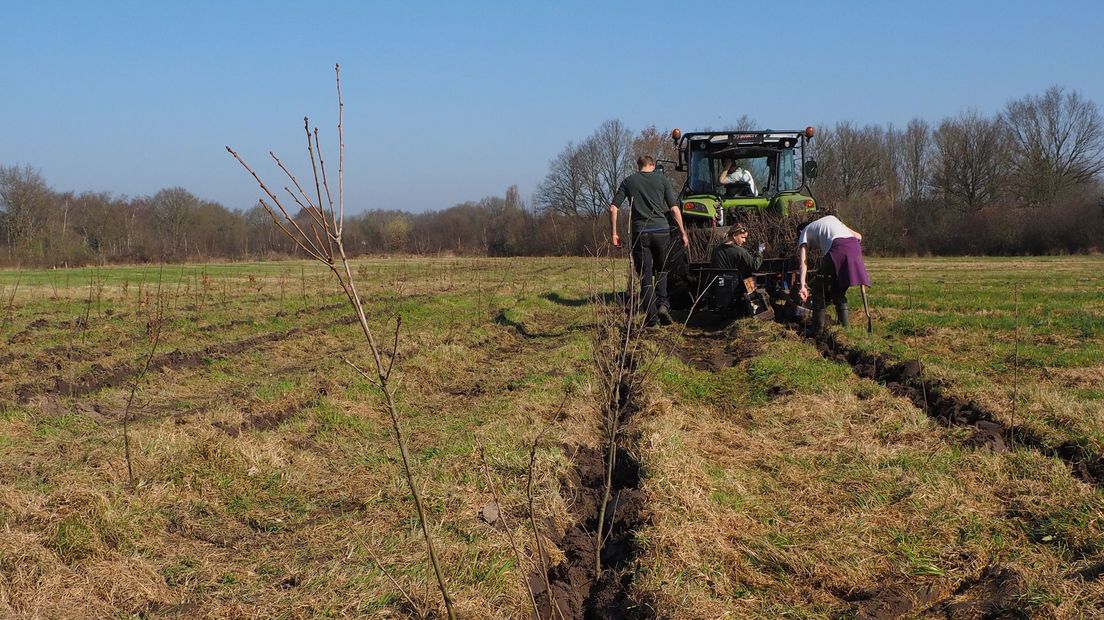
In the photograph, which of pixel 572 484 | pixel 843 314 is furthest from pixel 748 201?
pixel 572 484

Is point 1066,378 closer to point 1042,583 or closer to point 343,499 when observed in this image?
point 1042,583

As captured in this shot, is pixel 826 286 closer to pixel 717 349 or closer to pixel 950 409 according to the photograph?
pixel 717 349

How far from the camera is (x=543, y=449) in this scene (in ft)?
15.9

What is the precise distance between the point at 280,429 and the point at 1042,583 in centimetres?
449

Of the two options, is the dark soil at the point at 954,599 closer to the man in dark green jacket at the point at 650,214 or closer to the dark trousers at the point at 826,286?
the dark trousers at the point at 826,286

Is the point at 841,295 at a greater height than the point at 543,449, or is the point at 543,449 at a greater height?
the point at 841,295

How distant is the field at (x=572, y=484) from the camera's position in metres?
3.21

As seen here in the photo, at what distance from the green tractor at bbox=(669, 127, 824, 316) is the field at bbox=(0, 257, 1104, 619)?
1548mm

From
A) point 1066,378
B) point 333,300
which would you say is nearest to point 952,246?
point 333,300

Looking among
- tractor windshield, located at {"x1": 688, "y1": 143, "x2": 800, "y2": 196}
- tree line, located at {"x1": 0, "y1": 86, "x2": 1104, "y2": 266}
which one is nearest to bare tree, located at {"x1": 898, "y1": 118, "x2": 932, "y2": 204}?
tree line, located at {"x1": 0, "y1": 86, "x2": 1104, "y2": 266}

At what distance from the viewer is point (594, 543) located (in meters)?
3.90

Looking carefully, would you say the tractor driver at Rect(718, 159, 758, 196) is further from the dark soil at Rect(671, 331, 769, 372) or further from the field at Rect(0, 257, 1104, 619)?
the field at Rect(0, 257, 1104, 619)

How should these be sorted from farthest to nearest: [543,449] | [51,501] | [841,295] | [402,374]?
[841,295] < [402,374] < [543,449] < [51,501]

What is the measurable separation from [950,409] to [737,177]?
6515mm
